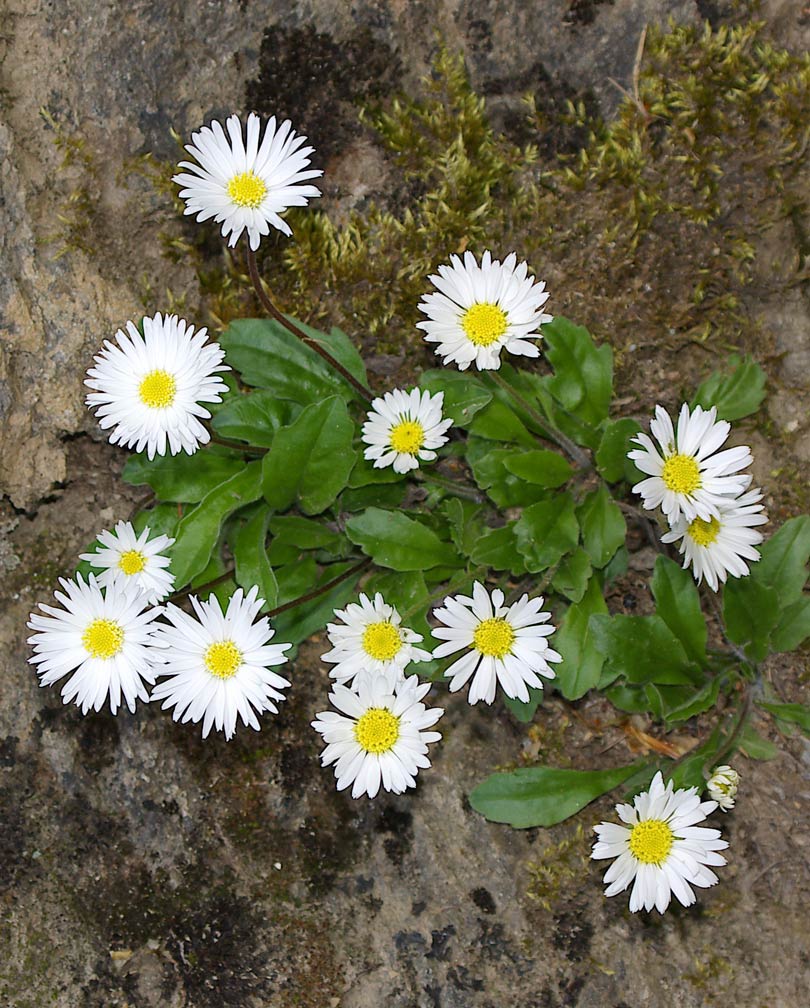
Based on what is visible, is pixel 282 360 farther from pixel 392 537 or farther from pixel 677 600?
pixel 677 600

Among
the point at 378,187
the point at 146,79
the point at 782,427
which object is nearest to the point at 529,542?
the point at 782,427

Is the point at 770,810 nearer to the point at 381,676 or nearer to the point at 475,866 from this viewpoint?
the point at 475,866

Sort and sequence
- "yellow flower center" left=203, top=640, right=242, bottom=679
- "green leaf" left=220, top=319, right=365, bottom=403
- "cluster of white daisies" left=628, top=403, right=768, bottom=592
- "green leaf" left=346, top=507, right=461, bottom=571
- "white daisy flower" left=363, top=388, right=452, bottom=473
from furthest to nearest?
"green leaf" left=220, top=319, right=365, bottom=403 → "green leaf" left=346, top=507, right=461, bottom=571 → "white daisy flower" left=363, top=388, right=452, bottom=473 → "yellow flower center" left=203, top=640, right=242, bottom=679 → "cluster of white daisies" left=628, top=403, right=768, bottom=592

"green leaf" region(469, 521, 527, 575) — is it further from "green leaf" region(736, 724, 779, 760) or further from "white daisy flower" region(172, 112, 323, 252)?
"white daisy flower" region(172, 112, 323, 252)

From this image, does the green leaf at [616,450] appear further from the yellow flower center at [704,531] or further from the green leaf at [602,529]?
the yellow flower center at [704,531]

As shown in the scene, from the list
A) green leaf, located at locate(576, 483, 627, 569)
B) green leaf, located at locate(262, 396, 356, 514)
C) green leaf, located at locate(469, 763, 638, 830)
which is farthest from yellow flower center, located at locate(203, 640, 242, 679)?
green leaf, located at locate(576, 483, 627, 569)

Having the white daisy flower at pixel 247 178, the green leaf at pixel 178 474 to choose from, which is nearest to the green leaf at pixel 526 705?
the green leaf at pixel 178 474

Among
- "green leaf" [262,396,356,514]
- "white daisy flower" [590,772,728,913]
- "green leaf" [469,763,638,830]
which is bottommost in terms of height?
"white daisy flower" [590,772,728,913]

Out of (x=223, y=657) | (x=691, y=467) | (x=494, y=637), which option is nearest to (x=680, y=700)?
(x=494, y=637)
